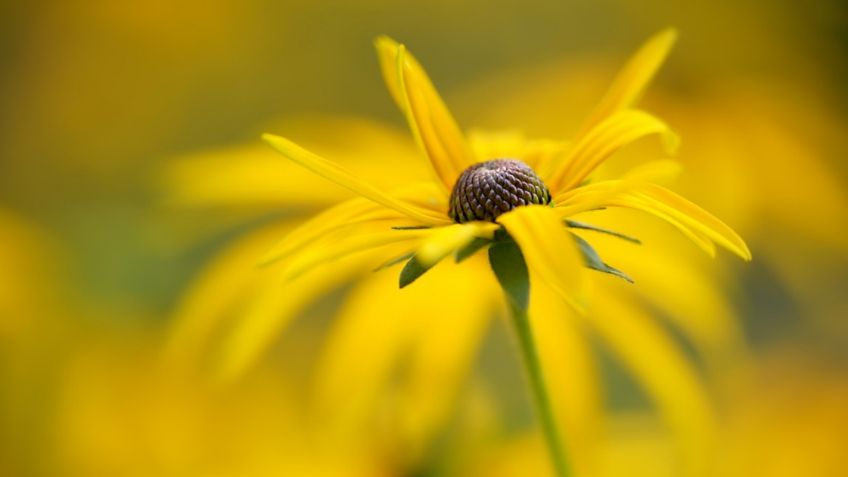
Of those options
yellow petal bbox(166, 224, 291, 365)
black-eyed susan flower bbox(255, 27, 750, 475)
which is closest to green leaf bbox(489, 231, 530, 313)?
black-eyed susan flower bbox(255, 27, 750, 475)

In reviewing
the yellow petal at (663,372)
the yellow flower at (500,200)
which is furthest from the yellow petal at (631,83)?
the yellow petal at (663,372)

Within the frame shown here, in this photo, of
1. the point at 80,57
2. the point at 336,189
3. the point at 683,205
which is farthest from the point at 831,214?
the point at 80,57

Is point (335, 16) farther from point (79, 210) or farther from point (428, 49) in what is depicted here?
point (79, 210)

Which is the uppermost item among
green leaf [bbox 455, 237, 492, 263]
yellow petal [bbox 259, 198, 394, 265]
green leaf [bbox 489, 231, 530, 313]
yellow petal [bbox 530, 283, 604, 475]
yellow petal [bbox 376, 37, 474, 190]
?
yellow petal [bbox 376, 37, 474, 190]

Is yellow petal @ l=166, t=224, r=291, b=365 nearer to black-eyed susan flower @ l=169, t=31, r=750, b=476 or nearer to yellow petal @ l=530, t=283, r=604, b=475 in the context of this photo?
black-eyed susan flower @ l=169, t=31, r=750, b=476

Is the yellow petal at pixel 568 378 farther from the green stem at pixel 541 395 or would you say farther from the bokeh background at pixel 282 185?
the green stem at pixel 541 395

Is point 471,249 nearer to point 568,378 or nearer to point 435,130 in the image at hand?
point 435,130

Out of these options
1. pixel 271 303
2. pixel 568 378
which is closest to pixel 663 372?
pixel 568 378
